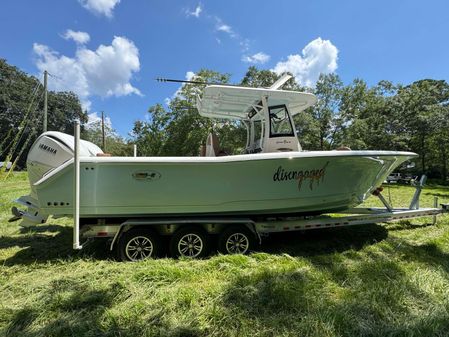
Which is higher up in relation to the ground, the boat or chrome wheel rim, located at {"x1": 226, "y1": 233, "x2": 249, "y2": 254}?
the boat

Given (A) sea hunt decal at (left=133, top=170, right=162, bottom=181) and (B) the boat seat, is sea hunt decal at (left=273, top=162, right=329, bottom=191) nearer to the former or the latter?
(B) the boat seat

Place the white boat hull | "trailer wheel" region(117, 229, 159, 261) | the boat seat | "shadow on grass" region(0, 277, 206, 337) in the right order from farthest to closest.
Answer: the boat seat
"trailer wheel" region(117, 229, 159, 261)
the white boat hull
"shadow on grass" region(0, 277, 206, 337)

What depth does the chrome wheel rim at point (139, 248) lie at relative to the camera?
391 centimetres

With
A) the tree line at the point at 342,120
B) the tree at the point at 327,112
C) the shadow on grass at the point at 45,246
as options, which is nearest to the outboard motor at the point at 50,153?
the shadow on grass at the point at 45,246

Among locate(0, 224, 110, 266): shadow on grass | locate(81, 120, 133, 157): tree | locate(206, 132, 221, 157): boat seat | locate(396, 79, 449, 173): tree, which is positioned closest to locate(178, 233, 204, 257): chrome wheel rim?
locate(0, 224, 110, 266): shadow on grass

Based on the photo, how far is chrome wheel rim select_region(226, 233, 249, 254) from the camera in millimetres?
4100

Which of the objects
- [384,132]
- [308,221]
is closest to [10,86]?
[384,132]

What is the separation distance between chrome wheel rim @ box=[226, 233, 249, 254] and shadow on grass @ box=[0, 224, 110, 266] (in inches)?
71.0

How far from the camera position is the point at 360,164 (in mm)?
4305

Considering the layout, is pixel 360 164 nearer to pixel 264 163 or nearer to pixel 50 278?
pixel 264 163

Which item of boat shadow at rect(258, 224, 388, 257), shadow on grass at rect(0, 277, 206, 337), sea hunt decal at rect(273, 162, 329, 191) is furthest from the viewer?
boat shadow at rect(258, 224, 388, 257)

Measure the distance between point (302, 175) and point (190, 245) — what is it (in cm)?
187

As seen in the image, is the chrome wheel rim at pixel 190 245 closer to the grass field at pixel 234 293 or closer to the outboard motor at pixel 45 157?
the grass field at pixel 234 293

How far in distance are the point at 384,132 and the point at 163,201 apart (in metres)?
22.3
